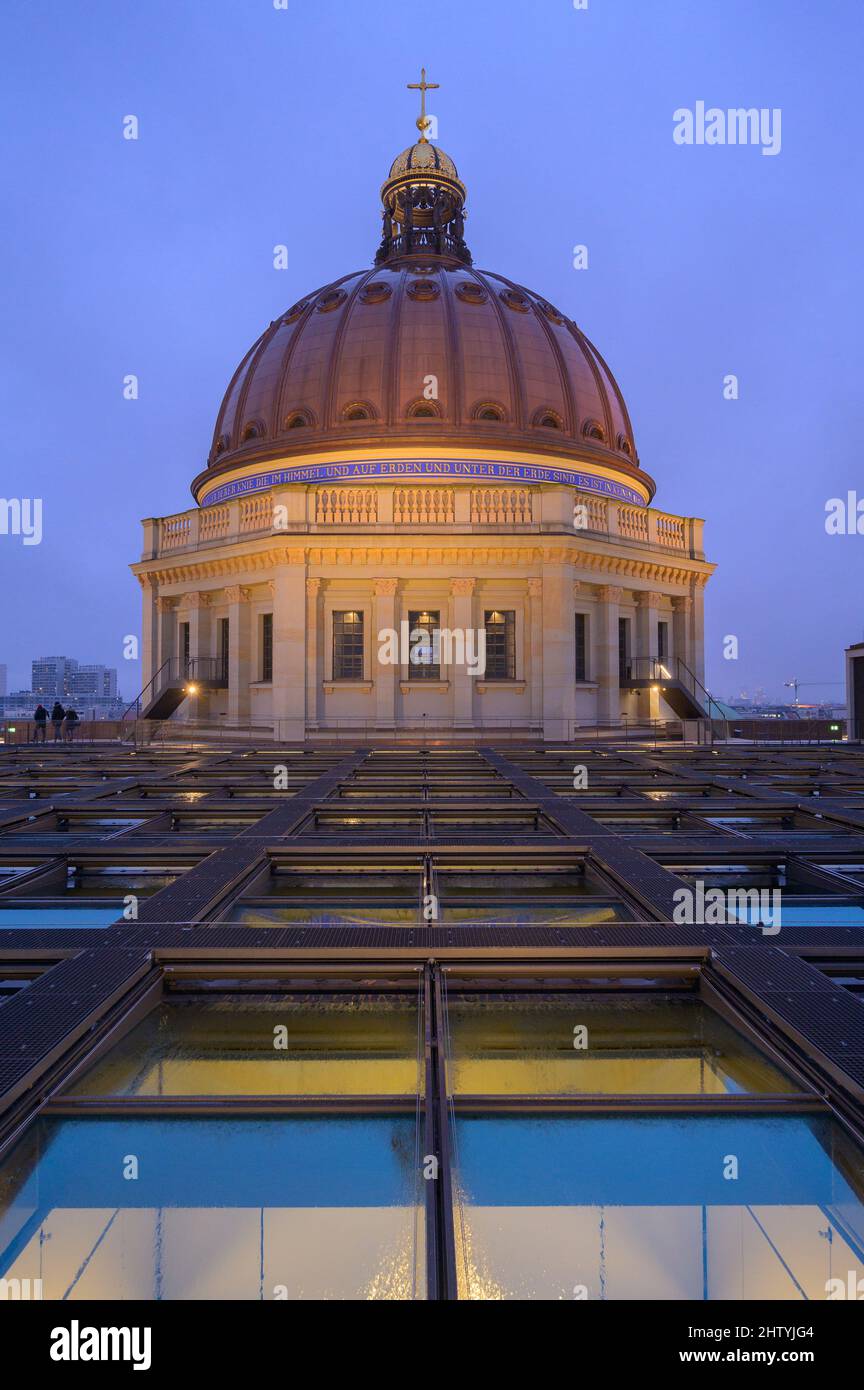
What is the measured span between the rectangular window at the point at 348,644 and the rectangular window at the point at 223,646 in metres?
6.69

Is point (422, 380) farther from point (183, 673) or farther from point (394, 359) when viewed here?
point (183, 673)

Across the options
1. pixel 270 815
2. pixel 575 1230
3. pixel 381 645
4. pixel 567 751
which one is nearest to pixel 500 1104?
pixel 575 1230

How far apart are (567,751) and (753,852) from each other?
1448 centimetres

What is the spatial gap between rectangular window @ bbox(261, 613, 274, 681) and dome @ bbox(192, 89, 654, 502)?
669 centimetres

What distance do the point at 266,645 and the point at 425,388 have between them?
522 inches

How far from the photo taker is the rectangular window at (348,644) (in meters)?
30.5

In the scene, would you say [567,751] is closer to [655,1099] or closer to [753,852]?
[753,852]

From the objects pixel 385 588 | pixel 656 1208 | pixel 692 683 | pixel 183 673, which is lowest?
pixel 656 1208

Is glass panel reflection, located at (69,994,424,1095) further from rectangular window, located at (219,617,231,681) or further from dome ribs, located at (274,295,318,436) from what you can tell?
dome ribs, located at (274,295,318,436)

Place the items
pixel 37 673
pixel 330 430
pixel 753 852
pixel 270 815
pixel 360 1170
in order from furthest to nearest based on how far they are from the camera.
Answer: pixel 37 673, pixel 330 430, pixel 270 815, pixel 753 852, pixel 360 1170

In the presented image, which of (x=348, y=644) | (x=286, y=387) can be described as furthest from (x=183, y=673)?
(x=286, y=387)

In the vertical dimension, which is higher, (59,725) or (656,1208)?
(59,725)

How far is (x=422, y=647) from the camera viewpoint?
30375mm
